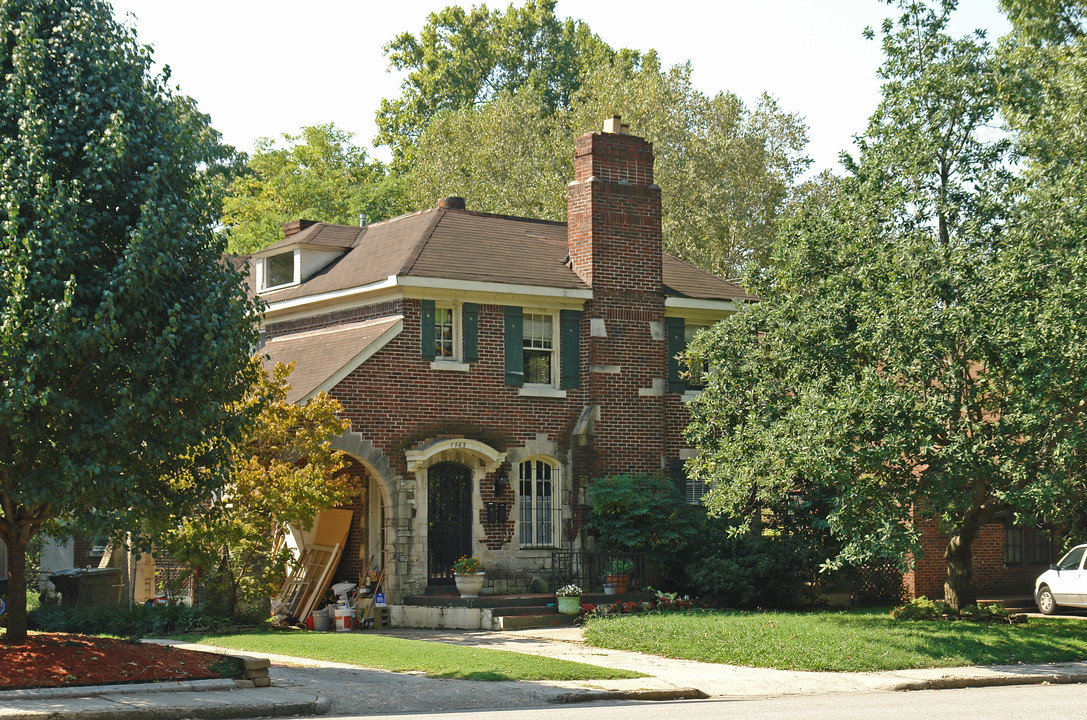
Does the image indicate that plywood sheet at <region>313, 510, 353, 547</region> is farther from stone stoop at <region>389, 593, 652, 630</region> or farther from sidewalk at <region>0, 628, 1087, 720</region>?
sidewalk at <region>0, 628, 1087, 720</region>

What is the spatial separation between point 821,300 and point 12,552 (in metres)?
13.1

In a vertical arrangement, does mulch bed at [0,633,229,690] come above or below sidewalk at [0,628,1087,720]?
above

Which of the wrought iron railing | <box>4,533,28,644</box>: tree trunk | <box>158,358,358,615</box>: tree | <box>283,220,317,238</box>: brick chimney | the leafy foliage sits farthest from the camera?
<box>283,220,317,238</box>: brick chimney

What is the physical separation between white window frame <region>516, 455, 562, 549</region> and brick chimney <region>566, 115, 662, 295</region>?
402 centimetres

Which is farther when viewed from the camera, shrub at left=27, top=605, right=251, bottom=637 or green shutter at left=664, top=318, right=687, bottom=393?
green shutter at left=664, top=318, right=687, bottom=393

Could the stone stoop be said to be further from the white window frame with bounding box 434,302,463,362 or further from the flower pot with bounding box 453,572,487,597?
the white window frame with bounding box 434,302,463,362

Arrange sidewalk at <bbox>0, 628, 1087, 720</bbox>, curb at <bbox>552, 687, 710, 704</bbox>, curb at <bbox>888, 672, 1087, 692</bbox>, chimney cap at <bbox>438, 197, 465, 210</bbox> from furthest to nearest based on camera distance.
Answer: chimney cap at <bbox>438, 197, 465, 210</bbox>
curb at <bbox>888, 672, 1087, 692</bbox>
curb at <bbox>552, 687, 710, 704</bbox>
sidewalk at <bbox>0, 628, 1087, 720</bbox>

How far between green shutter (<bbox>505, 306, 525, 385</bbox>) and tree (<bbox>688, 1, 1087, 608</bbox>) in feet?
13.6

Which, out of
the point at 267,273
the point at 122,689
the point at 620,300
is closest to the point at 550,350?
the point at 620,300

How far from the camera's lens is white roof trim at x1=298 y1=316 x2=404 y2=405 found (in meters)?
23.5

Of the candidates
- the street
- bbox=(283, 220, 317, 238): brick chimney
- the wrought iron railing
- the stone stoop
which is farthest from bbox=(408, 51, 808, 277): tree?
the street

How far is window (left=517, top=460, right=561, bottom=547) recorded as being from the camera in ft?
85.6

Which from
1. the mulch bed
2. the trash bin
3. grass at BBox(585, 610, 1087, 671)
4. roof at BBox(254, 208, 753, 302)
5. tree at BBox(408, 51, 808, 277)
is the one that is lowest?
grass at BBox(585, 610, 1087, 671)

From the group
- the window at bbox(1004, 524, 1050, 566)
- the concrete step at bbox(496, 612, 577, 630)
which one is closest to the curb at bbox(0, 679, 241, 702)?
the concrete step at bbox(496, 612, 577, 630)
